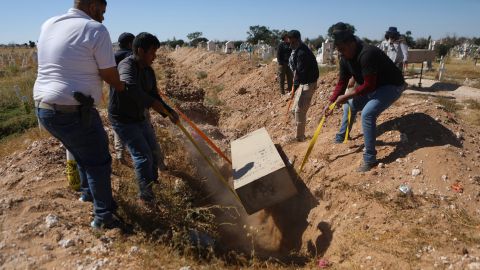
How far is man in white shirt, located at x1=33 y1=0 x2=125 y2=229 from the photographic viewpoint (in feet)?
8.58

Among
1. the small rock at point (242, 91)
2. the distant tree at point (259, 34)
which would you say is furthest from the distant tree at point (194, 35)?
the small rock at point (242, 91)

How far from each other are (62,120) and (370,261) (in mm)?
2688

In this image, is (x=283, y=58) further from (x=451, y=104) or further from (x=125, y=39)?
(x=125, y=39)

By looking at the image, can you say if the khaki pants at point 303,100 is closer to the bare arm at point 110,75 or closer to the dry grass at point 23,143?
the bare arm at point 110,75

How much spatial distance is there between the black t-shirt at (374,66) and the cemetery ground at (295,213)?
88cm

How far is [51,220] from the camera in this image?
10.5ft

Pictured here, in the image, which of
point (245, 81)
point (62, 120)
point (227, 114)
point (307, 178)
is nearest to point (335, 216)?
point (307, 178)

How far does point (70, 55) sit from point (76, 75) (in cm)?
15

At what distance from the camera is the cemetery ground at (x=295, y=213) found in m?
2.94

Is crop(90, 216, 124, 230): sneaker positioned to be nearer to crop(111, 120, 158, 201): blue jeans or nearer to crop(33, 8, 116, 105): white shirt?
crop(111, 120, 158, 201): blue jeans

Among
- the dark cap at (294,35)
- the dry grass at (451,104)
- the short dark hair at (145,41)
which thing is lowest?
the dry grass at (451,104)

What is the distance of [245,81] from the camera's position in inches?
535

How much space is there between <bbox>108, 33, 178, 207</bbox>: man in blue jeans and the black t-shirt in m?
2.05

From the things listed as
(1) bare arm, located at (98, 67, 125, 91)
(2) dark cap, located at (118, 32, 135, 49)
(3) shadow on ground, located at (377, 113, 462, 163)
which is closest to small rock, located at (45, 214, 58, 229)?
(1) bare arm, located at (98, 67, 125, 91)
